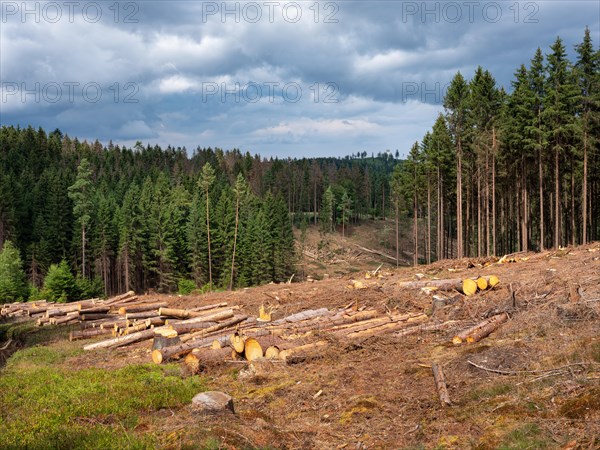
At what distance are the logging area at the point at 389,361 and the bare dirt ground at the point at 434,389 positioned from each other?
3cm

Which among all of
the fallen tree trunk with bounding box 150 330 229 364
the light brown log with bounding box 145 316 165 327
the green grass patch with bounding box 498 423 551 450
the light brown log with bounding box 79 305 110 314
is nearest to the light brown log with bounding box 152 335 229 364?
the fallen tree trunk with bounding box 150 330 229 364

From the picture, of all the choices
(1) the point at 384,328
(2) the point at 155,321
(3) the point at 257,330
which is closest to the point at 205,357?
(3) the point at 257,330

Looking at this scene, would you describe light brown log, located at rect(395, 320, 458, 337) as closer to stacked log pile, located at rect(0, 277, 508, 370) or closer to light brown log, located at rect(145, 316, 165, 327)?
stacked log pile, located at rect(0, 277, 508, 370)

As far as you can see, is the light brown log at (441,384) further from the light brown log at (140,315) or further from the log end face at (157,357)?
the light brown log at (140,315)

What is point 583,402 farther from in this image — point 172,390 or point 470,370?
point 172,390

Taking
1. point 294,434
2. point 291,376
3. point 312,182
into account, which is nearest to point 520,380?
point 294,434

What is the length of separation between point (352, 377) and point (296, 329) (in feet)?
15.6

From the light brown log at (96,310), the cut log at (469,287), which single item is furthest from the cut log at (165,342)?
the cut log at (469,287)

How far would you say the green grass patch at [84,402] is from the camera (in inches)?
318

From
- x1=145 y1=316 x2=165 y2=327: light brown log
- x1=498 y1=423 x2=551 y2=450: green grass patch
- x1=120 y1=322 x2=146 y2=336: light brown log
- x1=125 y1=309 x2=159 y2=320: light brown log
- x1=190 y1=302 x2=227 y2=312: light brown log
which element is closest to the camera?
x1=498 y1=423 x2=551 y2=450: green grass patch

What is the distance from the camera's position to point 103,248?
208 ft

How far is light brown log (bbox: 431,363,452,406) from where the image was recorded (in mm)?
8927

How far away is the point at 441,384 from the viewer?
958cm

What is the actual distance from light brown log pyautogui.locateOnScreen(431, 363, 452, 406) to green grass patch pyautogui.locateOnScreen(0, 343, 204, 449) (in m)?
5.65
